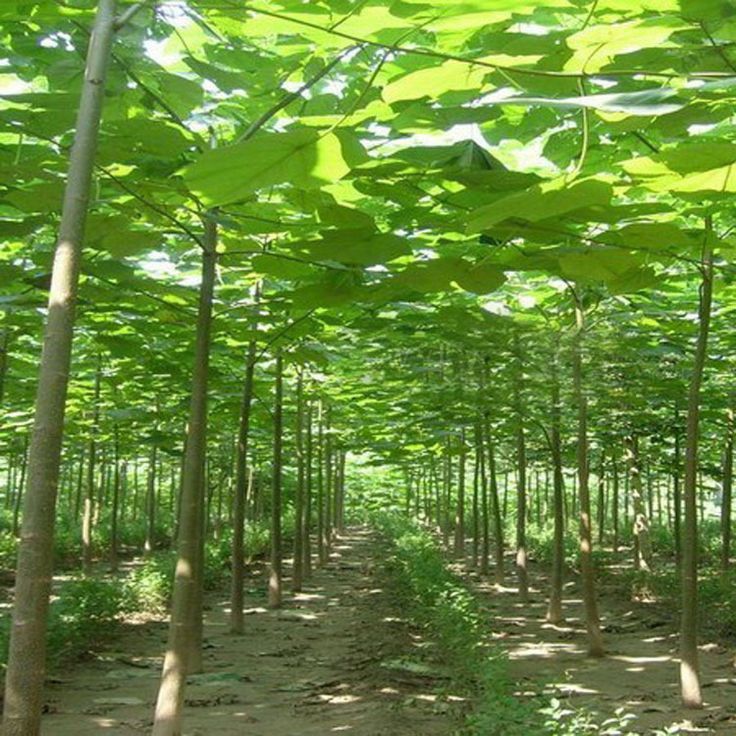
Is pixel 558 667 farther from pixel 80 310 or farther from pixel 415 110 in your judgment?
pixel 415 110

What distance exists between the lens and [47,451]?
2213 millimetres

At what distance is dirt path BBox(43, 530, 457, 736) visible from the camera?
6336 mm

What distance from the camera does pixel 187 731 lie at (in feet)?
20.0

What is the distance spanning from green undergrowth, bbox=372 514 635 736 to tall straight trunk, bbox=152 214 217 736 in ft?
5.55

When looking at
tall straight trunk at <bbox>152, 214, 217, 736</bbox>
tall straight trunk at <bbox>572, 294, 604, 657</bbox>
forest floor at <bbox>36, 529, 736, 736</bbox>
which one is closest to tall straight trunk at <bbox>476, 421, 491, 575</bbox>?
forest floor at <bbox>36, 529, 736, 736</bbox>

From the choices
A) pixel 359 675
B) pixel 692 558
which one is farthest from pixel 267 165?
pixel 359 675

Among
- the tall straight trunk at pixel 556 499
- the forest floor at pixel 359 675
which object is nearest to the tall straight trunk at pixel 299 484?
the forest floor at pixel 359 675

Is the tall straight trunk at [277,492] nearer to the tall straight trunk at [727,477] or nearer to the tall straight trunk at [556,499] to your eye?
the tall straight trunk at [556,499]

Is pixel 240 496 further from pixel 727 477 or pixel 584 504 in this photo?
pixel 727 477

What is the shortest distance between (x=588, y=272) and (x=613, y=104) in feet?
3.55

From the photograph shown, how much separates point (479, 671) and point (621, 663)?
3.11 metres

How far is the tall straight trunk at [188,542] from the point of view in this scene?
13.3 feet

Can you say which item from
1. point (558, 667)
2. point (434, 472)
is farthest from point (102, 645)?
point (434, 472)

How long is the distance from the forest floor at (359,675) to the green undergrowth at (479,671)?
0.59 feet
